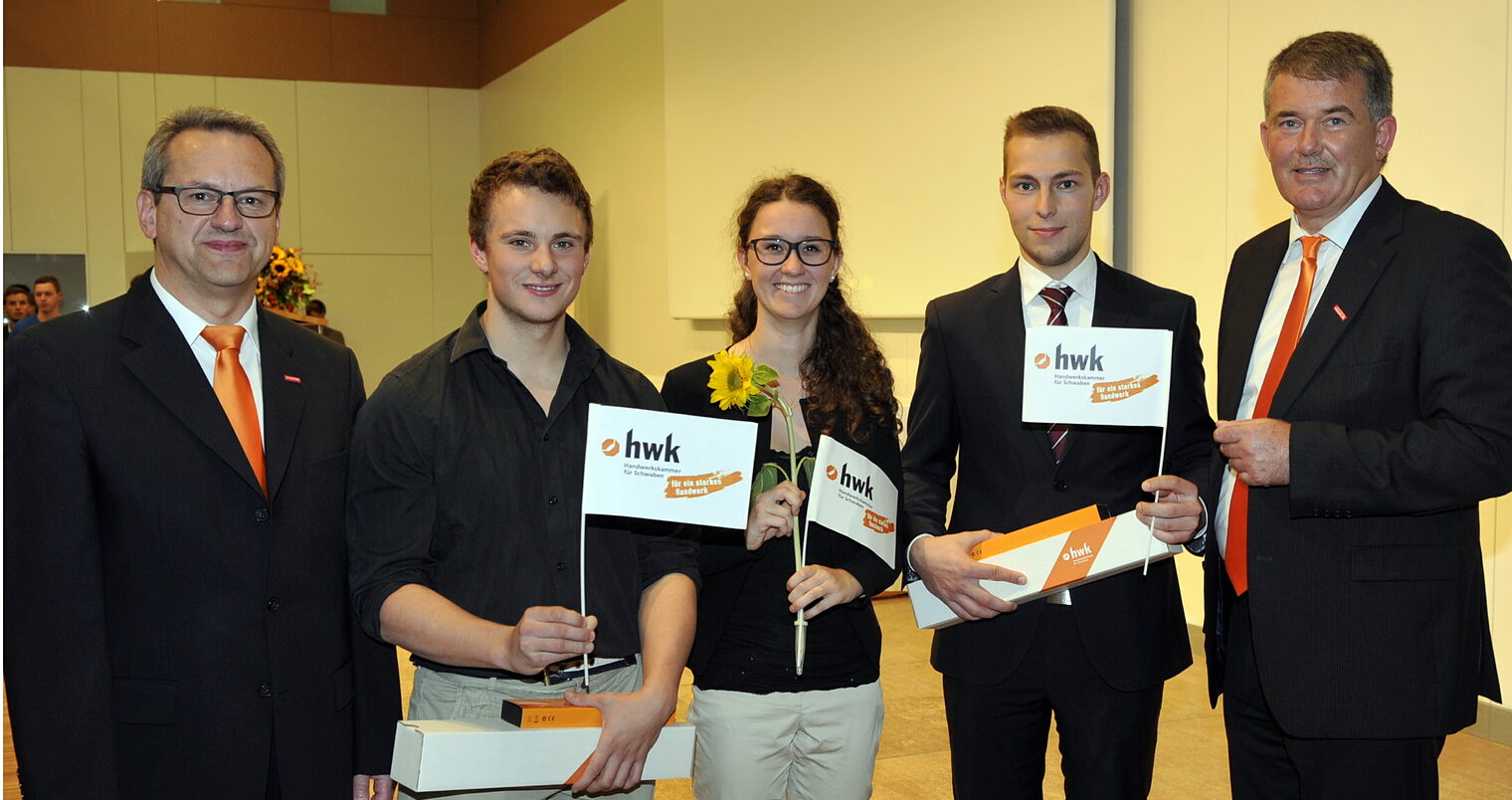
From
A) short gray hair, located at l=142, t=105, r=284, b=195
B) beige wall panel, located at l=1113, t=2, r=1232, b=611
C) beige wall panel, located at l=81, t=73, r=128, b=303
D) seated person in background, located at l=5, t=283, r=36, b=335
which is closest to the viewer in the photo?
short gray hair, located at l=142, t=105, r=284, b=195

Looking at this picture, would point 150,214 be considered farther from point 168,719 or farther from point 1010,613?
point 1010,613

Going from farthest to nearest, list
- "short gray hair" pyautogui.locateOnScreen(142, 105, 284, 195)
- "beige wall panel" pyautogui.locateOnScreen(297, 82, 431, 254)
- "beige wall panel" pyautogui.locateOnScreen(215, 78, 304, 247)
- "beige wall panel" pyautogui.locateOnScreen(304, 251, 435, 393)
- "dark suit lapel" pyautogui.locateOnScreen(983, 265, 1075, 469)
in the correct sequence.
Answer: "beige wall panel" pyautogui.locateOnScreen(304, 251, 435, 393)
"beige wall panel" pyautogui.locateOnScreen(297, 82, 431, 254)
"beige wall panel" pyautogui.locateOnScreen(215, 78, 304, 247)
"dark suit lapel" pyautogui.locateOnScreen(983, 265, 1075, 469)
"short gray hair" pyautogui.locateOnScreen(142, 105, 284, 195)

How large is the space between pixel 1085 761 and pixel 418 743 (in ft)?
4.05

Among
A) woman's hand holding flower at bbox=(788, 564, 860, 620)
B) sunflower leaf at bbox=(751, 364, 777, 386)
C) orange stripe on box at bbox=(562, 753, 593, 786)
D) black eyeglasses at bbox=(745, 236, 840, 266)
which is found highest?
black eyeglasses at bbox=(745, 236, 840, 266)

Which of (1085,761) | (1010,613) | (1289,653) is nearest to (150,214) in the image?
(1010,613)

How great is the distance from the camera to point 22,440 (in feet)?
5.92

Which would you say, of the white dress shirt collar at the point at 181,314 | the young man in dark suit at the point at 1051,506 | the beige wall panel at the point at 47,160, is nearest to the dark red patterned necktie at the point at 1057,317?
the young man in dark suit at the point at 1051,506

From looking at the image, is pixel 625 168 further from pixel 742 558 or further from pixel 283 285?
pixel 742 558

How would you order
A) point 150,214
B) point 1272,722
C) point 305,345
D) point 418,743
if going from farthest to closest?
point 1272,722
point 305,345
point 150,214
point 418,743

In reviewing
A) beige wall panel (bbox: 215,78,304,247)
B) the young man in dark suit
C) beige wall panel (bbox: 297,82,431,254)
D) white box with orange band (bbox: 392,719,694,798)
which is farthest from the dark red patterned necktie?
beige wall panel (bbox: 297,82,431,254)

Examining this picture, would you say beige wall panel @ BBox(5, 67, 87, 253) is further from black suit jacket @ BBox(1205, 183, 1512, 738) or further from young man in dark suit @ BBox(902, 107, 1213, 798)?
black suit jacket @ BBox(1205, 183, 1512, 738)

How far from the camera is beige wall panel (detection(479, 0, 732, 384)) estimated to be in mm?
10008

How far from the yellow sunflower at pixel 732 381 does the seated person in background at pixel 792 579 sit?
0.09 meters

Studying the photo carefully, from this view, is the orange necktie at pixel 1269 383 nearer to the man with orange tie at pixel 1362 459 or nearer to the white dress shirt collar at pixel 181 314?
the man with orange tie at pixel 1362 459
